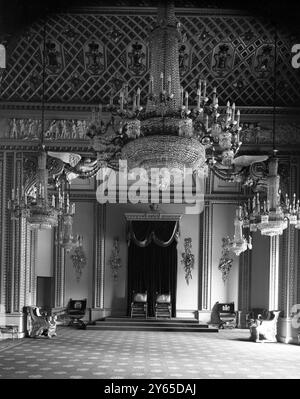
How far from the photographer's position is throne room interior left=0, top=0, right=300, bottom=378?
1147 centimetres

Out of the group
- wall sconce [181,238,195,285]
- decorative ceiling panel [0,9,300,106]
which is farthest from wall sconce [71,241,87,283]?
decorative ceiling panel [0,9,300,106]

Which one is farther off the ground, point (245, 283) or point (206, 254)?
point (206, 254)

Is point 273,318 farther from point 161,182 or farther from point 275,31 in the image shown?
point 275,31

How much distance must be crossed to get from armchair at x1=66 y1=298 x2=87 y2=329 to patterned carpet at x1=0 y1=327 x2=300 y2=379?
2423mm

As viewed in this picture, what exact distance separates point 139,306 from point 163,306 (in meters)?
0.74

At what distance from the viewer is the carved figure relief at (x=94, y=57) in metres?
12.3

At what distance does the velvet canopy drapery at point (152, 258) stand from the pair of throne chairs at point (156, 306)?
0.36 metres

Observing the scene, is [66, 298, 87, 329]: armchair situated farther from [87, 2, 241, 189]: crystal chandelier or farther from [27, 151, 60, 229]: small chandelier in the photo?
[87, 2, 241, 189]: crystal chandelier

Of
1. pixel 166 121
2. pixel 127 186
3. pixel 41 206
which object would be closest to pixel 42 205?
pixel 41 206

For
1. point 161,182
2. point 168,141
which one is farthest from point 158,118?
point 161,182

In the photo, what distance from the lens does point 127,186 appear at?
57.8 feet

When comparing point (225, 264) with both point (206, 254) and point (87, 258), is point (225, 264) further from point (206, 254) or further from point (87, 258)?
point (87, 258)

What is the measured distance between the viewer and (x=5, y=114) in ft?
44.2

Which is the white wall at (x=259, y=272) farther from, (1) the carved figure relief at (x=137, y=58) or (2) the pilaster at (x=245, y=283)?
(1) the carved figure relief at (x=137, y=58)
